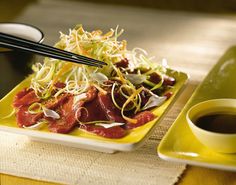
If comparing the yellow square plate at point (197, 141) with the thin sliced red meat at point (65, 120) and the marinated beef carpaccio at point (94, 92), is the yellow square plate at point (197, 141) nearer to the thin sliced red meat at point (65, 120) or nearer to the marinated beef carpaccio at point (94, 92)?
the marinated beef carpaccio at point (94, 92)

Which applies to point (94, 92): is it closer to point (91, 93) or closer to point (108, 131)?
point (91, 93)

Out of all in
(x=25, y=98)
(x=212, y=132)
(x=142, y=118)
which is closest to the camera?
(x=212, y=132)

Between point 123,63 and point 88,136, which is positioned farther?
point 123,63

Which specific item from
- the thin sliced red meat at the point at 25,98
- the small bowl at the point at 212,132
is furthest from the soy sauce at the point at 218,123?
the thin sliced red meat at the point at 25,98

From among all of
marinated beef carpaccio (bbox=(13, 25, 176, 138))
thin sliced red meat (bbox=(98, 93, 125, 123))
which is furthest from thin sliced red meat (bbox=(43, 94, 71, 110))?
thin sliced red meat (bbox=(98, 93, 125, 123))

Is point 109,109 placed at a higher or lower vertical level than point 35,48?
lower

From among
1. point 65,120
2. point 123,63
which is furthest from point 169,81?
point 65,120

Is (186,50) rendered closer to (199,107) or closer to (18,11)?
(199,107)

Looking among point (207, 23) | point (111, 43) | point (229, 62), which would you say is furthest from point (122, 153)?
point (207, 23)
